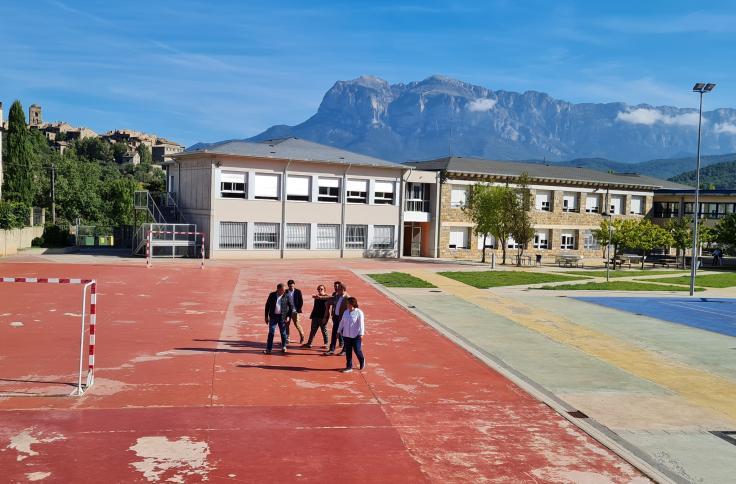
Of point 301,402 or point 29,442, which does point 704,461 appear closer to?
point 301,402

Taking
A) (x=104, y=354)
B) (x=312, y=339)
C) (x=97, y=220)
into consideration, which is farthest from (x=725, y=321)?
(x=97, y=220)

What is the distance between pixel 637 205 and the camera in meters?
65.1

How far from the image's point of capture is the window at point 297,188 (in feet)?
152

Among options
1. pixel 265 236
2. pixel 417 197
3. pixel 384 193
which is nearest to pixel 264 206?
pixel 265 236

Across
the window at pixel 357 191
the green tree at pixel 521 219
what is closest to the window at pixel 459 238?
the green tree at pixel 521 219

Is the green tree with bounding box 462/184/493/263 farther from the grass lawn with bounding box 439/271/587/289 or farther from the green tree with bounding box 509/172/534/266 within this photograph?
the grass lawn with bounding box 439/271/587/289

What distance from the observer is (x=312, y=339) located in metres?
17.1

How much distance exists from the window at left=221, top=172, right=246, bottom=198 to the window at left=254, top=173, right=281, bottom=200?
101cm

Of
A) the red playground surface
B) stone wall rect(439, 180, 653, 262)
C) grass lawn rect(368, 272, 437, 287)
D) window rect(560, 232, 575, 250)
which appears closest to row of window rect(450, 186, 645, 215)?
stone wall rect(439, 180, 653, 262)

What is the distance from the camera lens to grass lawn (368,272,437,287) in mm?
31888

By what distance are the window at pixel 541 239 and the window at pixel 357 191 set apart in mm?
18098

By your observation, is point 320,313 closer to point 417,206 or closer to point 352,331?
point 352,331

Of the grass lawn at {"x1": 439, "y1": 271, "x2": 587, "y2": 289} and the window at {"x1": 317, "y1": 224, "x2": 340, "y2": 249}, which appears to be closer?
the grass lawn at {"x1": 439, "y1": 271, "x2": 587, "y2": 289}

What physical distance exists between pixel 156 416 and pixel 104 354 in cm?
504
